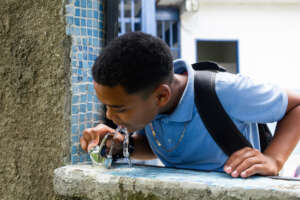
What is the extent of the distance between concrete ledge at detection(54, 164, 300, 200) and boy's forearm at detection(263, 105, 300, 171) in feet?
0.70

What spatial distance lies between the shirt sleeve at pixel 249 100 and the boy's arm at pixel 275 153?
3 centimetres

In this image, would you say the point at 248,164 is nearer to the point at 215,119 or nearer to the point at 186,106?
the point at 215,119

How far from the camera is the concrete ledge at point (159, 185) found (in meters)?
0.93

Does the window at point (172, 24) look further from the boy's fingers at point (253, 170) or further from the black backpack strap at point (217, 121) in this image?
the boy's fingers at point (253, 170)

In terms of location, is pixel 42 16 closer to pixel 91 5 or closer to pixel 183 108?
pixel 91 5

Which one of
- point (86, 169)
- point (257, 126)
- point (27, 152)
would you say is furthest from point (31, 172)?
point (257, 126)

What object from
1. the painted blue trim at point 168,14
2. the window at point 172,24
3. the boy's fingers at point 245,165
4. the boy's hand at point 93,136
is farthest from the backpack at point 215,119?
the painted blue trim at point 168,14

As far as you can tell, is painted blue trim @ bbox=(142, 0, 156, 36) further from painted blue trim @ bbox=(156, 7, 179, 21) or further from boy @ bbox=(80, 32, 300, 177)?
boy @ bbox=(80, 32, 300, 177)

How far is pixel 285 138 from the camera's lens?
1.29 meters

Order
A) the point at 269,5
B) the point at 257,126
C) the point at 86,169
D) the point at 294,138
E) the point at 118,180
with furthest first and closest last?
the point at 269,5
the point at 257,126
the point at 294,138
the point at 86,169
the point at 118,180

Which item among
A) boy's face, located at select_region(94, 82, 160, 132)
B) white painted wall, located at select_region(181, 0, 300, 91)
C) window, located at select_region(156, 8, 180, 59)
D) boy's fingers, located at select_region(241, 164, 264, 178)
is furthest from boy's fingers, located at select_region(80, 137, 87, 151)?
white painted wall, located at select_region(181, 0, 300, 91)

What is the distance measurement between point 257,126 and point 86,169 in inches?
27.0

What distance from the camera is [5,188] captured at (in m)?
1.35

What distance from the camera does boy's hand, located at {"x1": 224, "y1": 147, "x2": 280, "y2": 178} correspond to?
42.8 inches
